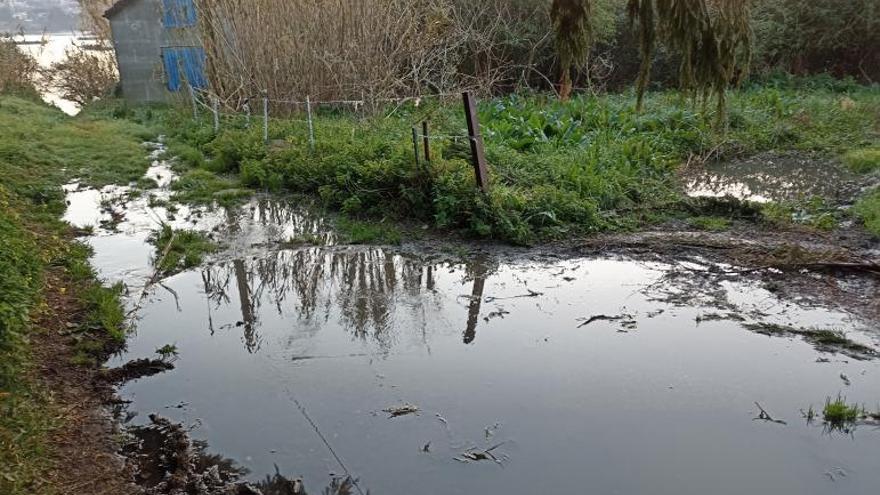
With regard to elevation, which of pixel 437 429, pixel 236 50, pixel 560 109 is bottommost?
pixel 437 429

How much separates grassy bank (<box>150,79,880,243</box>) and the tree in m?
2.58

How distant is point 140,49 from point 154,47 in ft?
1.52

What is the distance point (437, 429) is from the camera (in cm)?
459

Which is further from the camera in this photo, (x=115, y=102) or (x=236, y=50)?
(x=115, y=102)

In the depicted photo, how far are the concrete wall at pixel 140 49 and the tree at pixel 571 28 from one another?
17.7m

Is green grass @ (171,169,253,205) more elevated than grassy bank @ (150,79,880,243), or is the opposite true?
grassy bank @ (150,79,880,243)

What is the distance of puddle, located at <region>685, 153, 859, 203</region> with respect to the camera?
952 cm

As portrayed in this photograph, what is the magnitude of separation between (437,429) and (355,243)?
12.3ft

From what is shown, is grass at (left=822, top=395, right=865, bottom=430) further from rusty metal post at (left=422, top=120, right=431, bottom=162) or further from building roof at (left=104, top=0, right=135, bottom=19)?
building roof at (left=104, top=0, right=135, bottom=19)

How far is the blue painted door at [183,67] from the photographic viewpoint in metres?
17.0

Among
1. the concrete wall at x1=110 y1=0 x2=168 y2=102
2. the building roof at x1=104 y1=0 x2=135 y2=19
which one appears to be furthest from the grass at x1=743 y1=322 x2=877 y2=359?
the building roof at x1=104 y1=0 x2=135 y2=19

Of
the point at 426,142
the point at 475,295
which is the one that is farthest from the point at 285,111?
the point at 475,295

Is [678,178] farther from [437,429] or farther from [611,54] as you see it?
[611,54]

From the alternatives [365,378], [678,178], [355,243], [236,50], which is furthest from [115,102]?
[365,378]
